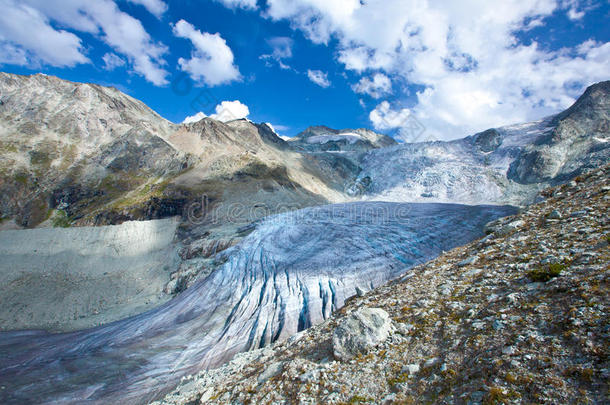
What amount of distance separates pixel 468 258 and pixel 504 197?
6155 centimetres

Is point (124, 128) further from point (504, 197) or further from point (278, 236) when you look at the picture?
point (504, 197)

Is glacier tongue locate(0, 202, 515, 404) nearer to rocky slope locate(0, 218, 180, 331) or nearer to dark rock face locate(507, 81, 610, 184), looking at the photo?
rocky slope locate(0, 218, 180, 331)

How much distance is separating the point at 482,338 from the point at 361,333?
1827 millimetres

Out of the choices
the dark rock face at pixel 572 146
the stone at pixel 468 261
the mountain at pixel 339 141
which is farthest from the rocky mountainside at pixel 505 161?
the stone at pixel 468 261

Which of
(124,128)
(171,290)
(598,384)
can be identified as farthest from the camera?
(124,128)

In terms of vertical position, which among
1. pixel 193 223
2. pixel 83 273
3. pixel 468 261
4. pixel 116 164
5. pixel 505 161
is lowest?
pixel 83 273

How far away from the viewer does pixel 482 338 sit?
351cm

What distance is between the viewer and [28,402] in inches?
347

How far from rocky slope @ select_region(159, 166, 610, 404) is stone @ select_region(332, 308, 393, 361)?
0.02 metres

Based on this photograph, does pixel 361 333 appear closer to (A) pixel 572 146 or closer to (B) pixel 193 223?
(B) pixel 193 223

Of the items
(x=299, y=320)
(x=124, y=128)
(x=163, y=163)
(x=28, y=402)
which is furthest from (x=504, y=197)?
(x=124, y=128)

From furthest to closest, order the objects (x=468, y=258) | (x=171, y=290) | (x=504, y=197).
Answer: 1. (x=504, y=197)
2. (x=171, y=290)
3. (x=468, y=258)

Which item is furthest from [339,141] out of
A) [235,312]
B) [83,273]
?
[235,312]

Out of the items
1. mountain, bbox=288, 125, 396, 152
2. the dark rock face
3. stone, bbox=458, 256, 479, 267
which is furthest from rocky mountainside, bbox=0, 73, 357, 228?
stone, bbox=458, 256, 479, 267
